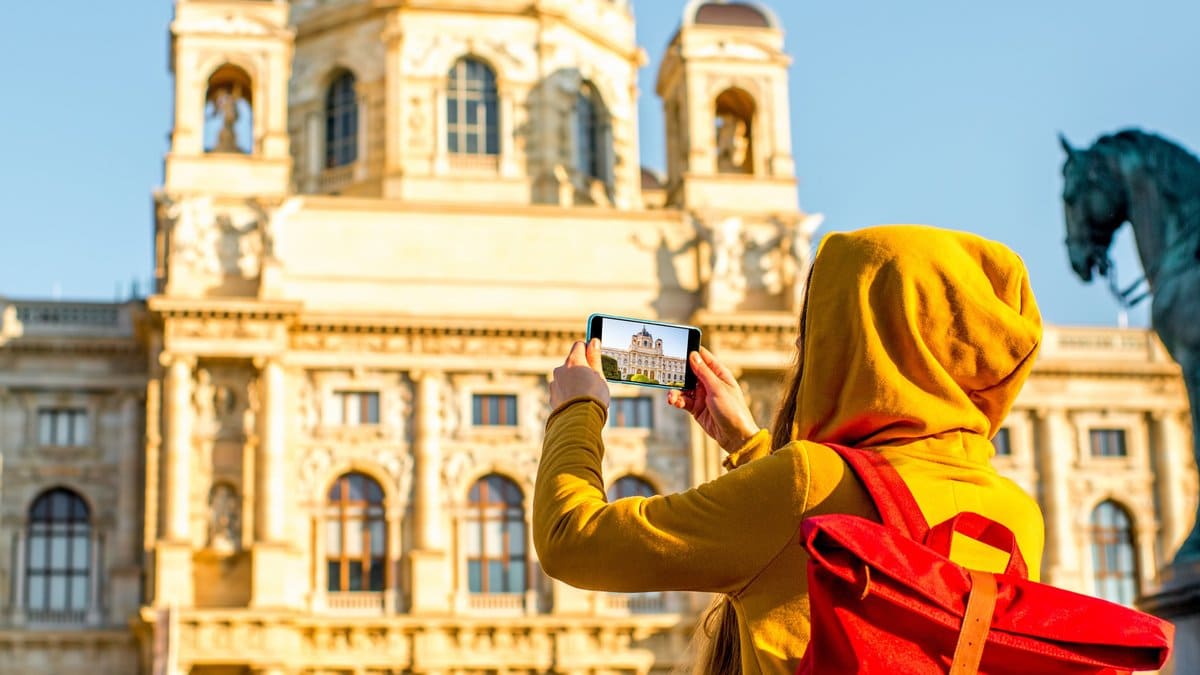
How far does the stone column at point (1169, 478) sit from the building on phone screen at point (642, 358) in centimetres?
3546

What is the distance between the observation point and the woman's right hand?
13.0 feet

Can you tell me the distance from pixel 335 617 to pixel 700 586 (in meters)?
29.7

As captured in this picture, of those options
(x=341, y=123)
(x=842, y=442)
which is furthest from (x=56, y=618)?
(x=842, y=442)

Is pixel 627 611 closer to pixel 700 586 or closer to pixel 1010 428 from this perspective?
pixel 1010 428

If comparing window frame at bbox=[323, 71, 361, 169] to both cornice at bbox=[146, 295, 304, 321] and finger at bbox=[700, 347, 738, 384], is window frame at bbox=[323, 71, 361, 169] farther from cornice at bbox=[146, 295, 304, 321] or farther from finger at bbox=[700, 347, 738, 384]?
finger at bbox=[700, 347, 738, 384]

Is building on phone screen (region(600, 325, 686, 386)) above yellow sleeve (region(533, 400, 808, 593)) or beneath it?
above

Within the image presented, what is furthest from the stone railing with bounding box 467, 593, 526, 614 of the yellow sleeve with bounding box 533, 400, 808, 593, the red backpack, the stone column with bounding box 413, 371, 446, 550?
the red backpack

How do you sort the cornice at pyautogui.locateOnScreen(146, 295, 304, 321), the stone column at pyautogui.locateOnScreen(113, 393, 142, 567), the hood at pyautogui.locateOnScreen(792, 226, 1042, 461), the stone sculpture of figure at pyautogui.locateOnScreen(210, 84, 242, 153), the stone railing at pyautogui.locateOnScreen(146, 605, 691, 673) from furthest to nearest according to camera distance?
1. the stone sculpture of figure at pyautogui.locateOnScreen(210, 84, 242, 153)
2. the stone column at pyautogui.locateOnScreen(113, 393, 142, 567)
3. the cornice at pyautogui.locateOnScreen(146, 295, 304, 321)
4. the stone railing at pyautogui.locateOnScreen(146, 605, 691, 673)
5. the hood at pyautogui.locateOnScreen(792, 226, 1042, 461)

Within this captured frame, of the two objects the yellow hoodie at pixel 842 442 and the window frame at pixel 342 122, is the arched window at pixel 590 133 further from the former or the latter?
the yellow hoodie at pixel 842 442

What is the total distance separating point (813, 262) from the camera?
3533 millimetres

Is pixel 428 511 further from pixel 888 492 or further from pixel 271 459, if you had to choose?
pixel 888 492

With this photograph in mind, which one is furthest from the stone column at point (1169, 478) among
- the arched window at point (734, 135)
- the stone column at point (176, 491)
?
the stone column at point (176, 491)

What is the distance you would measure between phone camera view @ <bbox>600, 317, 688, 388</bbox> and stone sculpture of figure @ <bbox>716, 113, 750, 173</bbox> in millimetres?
34907

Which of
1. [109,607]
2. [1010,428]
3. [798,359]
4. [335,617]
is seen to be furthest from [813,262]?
[1010,428]
